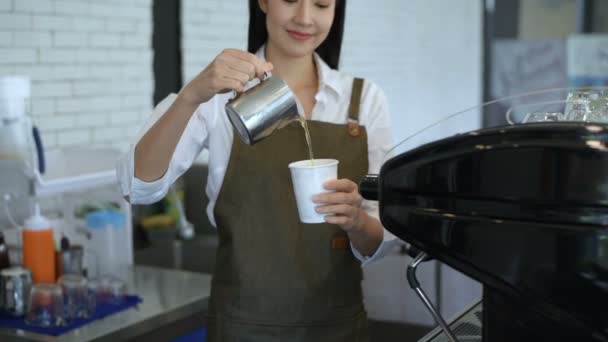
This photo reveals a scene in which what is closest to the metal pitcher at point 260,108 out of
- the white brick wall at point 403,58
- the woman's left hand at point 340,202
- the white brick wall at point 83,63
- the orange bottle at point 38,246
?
the woman's left hand at point 340,202

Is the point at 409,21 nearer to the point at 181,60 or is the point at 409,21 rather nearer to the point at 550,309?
the point at 181,60

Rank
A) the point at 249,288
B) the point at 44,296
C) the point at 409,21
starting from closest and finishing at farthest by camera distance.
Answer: the point at 249,288
the point at 44,296
the point at 409,21

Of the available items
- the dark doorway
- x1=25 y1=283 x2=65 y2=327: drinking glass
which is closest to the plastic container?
x1=25 y1=283 x2=65 y2=327: drinking glass

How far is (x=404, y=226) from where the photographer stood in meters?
0.98

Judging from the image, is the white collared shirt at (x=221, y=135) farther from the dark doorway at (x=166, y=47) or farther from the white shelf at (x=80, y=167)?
the dark doorway at (x=166, y=47)

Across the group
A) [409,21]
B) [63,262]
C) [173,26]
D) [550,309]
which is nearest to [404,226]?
[550,309]

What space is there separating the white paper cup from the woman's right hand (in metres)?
0.17

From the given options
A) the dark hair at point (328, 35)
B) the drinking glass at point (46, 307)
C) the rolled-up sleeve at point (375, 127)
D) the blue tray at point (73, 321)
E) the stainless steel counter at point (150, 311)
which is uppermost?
the dark hair at point (328, 35)

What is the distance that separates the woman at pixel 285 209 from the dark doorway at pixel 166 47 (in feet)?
6.22

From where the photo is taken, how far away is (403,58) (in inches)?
242

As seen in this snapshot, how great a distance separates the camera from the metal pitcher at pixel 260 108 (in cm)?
139

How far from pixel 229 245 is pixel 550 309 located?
968mm

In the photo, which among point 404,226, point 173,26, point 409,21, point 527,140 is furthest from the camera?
point 409,21

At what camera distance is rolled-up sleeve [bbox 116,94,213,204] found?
162 centimetres
